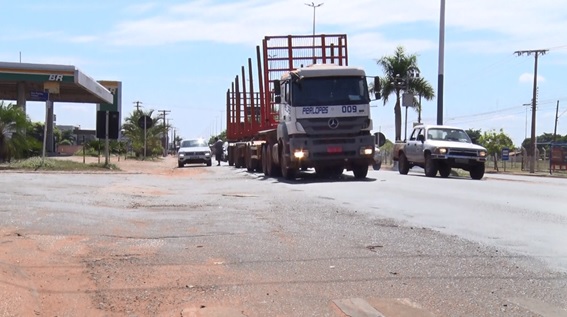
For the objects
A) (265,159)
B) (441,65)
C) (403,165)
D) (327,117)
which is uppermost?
(441,65)

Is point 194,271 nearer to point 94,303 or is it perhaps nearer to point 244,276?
point 244,276

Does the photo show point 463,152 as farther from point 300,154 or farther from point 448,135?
point 300,154

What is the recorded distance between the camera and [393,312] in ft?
20.2

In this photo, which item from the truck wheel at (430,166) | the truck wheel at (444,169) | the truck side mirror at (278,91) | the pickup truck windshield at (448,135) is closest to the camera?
the truck side mirror at (278,91)

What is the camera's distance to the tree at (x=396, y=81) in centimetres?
5719

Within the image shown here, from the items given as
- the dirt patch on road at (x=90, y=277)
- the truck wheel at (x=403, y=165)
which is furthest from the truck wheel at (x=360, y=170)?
the dirt patch on road at (x=90, y=277)

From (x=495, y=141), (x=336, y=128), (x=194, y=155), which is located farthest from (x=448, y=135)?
(x=495, y=141)

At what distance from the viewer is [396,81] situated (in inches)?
2218

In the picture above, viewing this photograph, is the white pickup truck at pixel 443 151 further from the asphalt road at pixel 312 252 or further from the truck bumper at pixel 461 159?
the asphalt road at pixel 312 252

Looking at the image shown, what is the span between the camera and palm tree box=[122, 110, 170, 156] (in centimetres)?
6812

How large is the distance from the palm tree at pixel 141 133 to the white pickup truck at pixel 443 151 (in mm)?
42799

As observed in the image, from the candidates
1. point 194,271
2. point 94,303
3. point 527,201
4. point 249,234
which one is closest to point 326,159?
point 527,201

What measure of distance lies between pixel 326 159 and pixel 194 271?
14466mm

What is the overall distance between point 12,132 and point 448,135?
17599 mm
